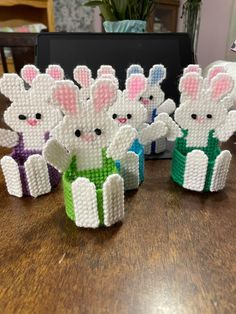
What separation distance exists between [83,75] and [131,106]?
11 centimetres

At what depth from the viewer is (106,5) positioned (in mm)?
807

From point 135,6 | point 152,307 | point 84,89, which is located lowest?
point 152,307

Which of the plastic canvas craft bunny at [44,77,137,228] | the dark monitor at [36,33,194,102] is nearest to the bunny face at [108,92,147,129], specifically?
the plastic canvas craft bunny at [44,77,137,228]

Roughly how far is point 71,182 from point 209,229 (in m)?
0.19

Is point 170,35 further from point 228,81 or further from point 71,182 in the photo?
point 71,182

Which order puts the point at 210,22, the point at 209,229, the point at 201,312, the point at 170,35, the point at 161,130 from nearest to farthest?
the point at 201,312 < the point at 209,229 < the point at 161,130 < the point at 170,35 < the point at 210,22

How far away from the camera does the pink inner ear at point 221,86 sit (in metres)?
0.42

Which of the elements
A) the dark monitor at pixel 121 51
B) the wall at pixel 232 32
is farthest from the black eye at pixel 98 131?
the wall at pixel 232 32

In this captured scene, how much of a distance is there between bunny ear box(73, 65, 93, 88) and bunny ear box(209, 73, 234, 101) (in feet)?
0.70

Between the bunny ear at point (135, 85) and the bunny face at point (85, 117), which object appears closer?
the bunny face at point (85, 117)

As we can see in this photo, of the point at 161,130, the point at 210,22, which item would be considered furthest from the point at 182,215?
the point at 210,22

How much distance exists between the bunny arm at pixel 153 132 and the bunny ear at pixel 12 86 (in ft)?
0.68

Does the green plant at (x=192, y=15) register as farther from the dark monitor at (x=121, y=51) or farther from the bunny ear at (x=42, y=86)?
the bunny ear at (x=42, y=86)

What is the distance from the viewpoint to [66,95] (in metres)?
0.34
